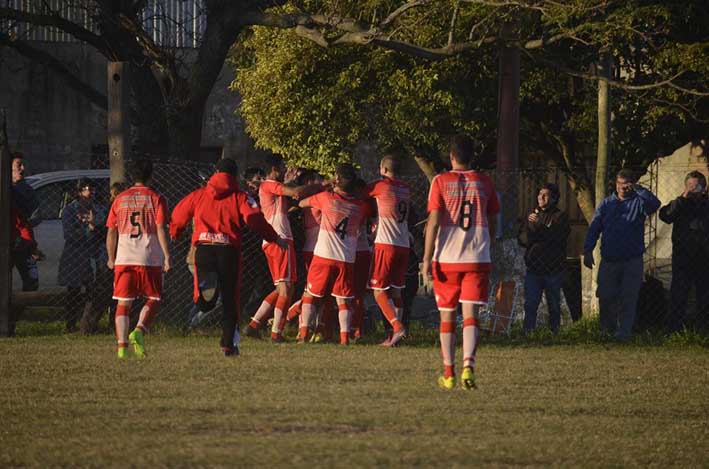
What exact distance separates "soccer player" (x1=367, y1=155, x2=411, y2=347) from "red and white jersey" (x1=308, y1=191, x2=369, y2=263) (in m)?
0.26

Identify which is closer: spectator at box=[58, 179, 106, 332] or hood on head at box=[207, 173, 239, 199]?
hood on head at box=[207, 173, 239, 199]

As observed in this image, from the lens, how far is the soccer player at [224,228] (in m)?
12.7

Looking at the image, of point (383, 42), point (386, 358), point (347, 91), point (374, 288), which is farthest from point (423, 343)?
point (347, 91)

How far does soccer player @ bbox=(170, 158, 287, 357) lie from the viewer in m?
12.7

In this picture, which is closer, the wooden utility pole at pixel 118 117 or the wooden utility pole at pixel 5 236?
the wooden utility pole at pixel 5 236

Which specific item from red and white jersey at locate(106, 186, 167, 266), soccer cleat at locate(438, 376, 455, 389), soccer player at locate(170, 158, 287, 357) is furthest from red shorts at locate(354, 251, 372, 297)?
soccer cleat at locate(438, 376, 455, 389)

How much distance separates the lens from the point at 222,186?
12719 millimetres

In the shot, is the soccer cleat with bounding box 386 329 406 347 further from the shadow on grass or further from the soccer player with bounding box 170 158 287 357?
the soccer player with bounding box 170 158 287 357

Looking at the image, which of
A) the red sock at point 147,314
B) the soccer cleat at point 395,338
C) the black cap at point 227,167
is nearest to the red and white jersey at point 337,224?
the soccer cleat at point 395,338

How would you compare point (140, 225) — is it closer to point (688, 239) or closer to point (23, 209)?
point (23, 209)

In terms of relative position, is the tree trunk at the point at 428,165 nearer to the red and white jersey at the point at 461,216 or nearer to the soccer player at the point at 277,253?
the soccer player at the point at 277,253

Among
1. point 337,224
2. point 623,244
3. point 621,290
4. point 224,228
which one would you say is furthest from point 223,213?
point 621,290

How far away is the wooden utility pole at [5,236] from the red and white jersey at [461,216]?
6332mm

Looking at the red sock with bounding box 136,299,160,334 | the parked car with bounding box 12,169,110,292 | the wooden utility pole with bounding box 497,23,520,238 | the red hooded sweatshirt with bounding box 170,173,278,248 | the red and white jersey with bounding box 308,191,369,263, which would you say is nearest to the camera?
the red hooded sweatshirt with bounding box 170,173,278,248
